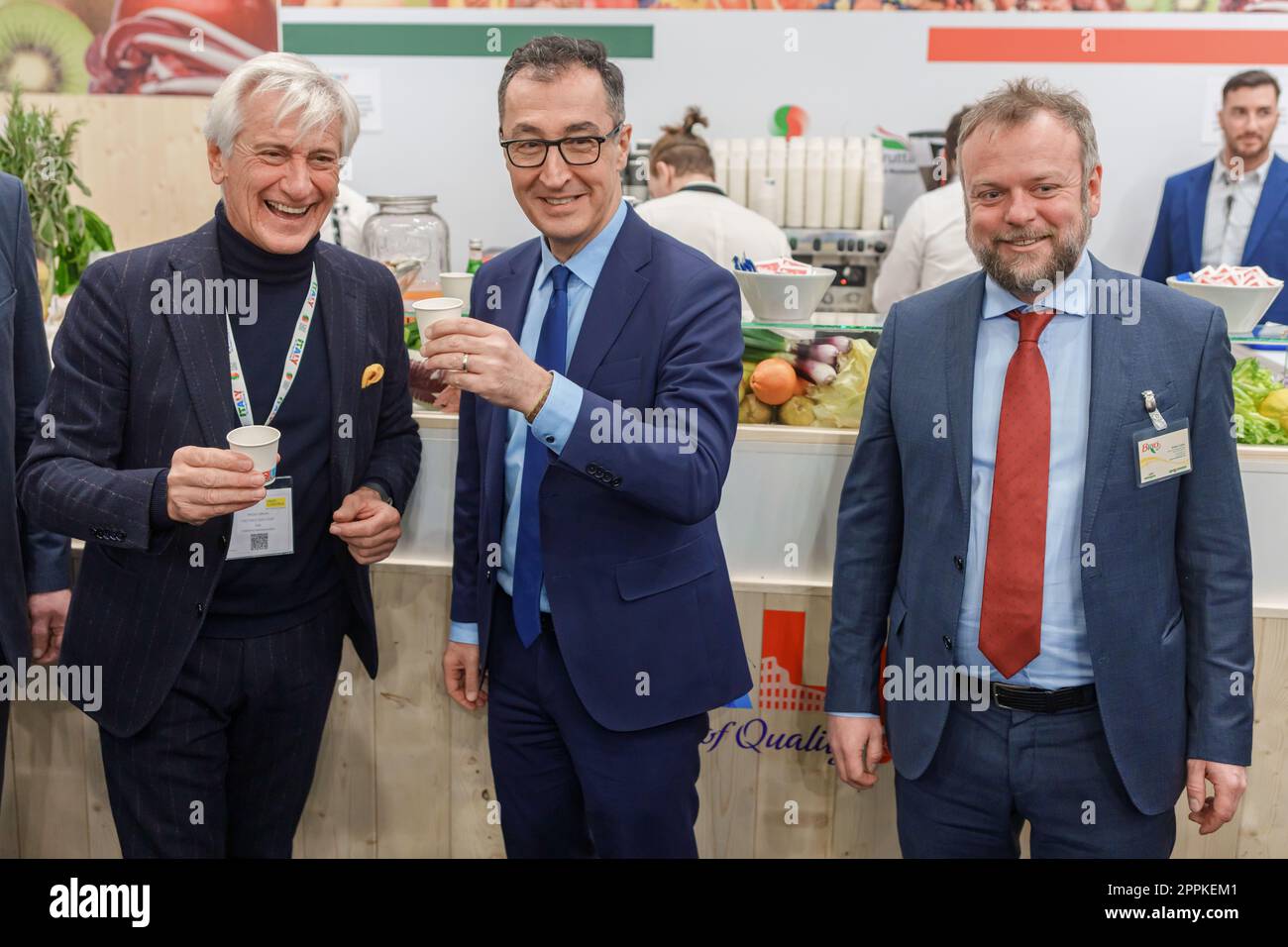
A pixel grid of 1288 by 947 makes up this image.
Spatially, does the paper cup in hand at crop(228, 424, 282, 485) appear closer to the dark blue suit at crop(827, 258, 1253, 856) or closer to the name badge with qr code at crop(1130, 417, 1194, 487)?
the dark blue suit at crop(827, 258, 1253, 856)

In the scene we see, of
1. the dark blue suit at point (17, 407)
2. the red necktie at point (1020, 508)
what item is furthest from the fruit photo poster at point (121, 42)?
the red necktie at point (1020, 508)

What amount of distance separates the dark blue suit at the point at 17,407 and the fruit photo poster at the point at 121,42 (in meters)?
3.89

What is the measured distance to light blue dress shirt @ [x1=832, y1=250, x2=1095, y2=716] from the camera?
2004mm

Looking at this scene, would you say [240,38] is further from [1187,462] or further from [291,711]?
[1187,462]

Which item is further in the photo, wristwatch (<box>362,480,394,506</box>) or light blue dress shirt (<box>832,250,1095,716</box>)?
wristwatch (<box>362,480,394,506</box>)

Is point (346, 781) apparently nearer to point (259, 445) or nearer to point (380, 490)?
point (380, 490)

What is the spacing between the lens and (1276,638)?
2.65 metres

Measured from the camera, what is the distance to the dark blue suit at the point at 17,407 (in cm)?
231

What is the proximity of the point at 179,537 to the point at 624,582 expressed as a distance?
801 mm

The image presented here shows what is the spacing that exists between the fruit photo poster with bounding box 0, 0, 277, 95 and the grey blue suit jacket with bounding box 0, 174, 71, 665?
153 inches

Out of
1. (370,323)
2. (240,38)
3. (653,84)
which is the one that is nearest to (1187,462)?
(370,323)

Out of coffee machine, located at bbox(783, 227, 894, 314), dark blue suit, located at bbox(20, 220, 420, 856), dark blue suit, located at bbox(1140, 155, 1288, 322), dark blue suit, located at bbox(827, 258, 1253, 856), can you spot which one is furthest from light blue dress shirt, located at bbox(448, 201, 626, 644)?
dark blue suit, located at bbox(1140, 155, 1288, 322)

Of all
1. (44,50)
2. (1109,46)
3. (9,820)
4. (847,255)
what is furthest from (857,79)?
(9,820)

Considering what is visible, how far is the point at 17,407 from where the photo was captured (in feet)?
7.87
